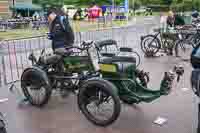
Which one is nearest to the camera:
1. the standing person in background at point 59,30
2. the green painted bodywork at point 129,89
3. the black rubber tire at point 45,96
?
the green painted bodywork at point 129,89

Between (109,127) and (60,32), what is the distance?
257 centimetres

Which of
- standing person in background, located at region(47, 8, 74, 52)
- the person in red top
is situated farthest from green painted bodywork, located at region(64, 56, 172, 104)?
the person in red top

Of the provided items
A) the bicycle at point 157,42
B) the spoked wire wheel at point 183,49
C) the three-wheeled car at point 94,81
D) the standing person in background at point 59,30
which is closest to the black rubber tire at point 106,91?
the three-wheeled car at point 94,81

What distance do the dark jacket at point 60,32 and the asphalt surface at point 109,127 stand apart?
1158 mm

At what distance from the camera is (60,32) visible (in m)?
6.09

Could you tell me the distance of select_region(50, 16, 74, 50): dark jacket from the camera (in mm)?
6004

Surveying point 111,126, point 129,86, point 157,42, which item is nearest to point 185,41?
point 157,42

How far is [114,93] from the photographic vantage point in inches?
158

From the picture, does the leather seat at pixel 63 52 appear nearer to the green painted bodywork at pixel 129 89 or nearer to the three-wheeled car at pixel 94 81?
the three-wheeled car at pixel 94 81

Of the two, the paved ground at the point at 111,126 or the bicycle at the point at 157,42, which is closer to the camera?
the paved ground at the point at 111,126

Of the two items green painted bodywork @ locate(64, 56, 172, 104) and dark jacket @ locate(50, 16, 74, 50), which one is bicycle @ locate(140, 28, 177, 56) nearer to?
dark jacket @ locate(50, 16, 74, 50)

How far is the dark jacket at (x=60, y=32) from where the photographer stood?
600 cm

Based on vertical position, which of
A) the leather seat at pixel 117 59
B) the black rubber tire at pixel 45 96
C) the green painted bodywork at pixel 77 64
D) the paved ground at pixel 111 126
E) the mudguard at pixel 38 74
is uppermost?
the leather seat at pixel 117 59

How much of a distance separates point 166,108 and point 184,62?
14.3 feet
